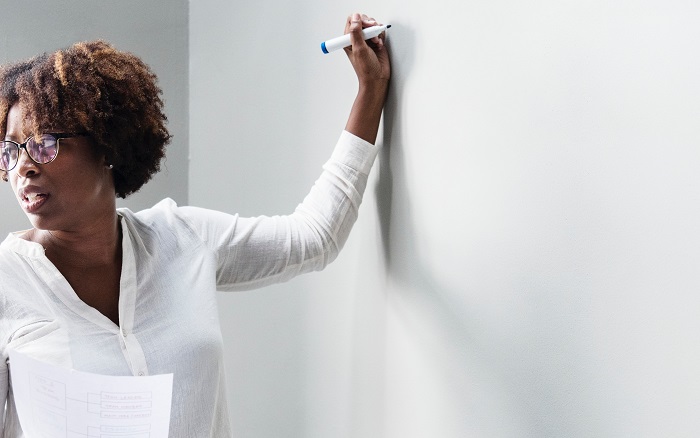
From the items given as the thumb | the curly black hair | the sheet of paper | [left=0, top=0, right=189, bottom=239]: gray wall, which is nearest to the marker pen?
the thumb

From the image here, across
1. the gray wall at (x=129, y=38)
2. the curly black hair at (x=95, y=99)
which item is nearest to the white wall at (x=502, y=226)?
the curly black hair at (x=95, y=99)

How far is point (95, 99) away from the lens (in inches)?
39.5

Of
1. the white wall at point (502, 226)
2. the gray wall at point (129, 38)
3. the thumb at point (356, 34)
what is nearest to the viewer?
the white wall at point (502, 226)

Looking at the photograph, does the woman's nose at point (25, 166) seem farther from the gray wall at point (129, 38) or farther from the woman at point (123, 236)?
the gray wall at point (129, 38)

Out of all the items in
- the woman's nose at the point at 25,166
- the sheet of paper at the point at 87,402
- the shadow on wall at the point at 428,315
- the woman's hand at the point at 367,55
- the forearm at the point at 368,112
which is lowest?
the sheet of paper at the point at 87,402

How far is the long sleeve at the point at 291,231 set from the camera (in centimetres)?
113

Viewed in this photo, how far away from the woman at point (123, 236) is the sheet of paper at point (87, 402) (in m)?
0.04

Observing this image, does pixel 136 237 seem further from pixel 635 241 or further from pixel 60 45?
pixel 60 45

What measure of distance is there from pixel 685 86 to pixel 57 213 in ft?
2.33

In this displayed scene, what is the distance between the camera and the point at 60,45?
1.69m

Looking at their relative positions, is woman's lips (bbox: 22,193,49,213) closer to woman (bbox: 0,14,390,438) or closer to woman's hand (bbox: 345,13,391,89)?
woman (bbox: 0,14,390,438)

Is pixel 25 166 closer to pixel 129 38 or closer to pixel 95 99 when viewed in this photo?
pixel 95 99

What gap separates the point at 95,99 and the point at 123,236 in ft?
0.61

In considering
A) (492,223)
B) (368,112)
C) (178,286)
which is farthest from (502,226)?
(178,286)
